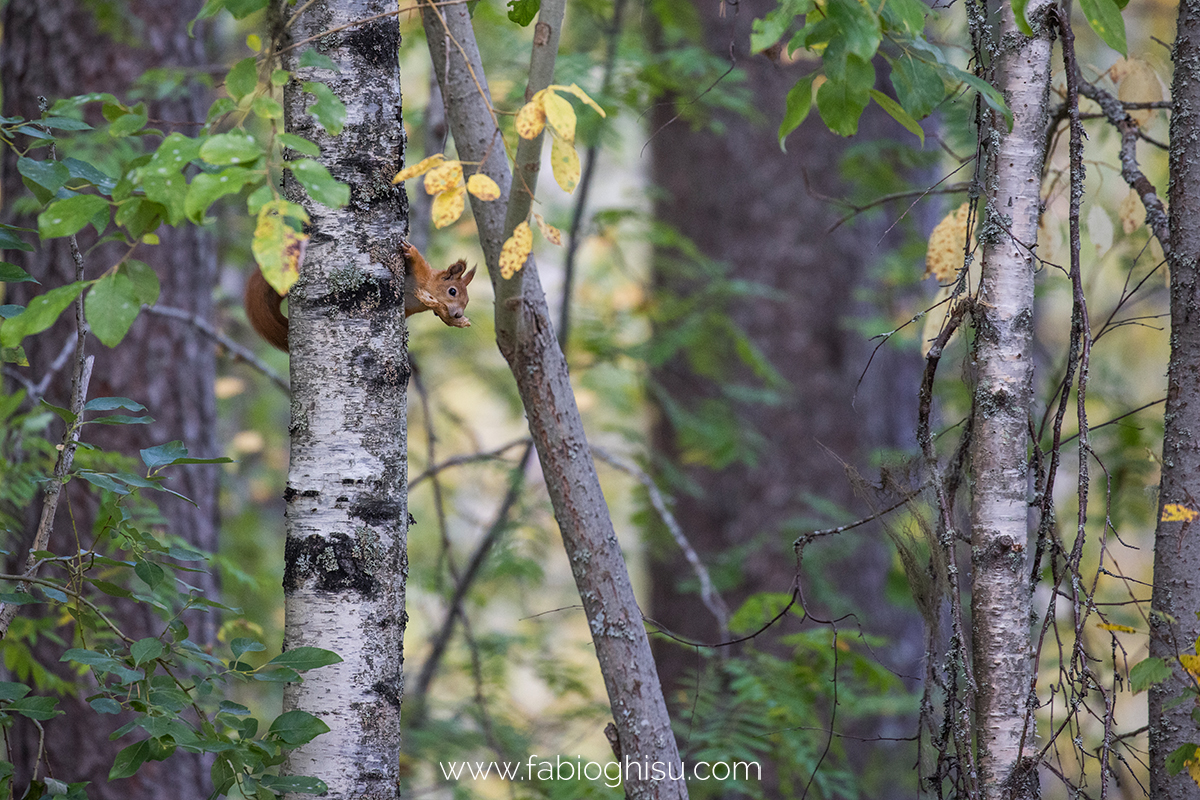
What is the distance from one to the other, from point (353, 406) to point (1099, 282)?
897cm

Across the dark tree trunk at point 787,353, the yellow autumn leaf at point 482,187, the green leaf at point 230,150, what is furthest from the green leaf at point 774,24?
the dark tree trunk at point 787,353

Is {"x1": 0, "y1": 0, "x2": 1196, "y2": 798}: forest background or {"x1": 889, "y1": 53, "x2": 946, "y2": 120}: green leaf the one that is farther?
{"x1": 0, "y1": 0, "x2": 1196, "y2": 798}: forest background

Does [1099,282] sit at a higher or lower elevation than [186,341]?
higher

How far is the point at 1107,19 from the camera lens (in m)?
1.35

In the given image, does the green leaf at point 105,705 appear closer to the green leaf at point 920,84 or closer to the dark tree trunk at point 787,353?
the green leaf at point 920,84

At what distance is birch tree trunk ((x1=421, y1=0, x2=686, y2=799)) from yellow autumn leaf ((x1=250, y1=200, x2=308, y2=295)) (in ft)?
2.30

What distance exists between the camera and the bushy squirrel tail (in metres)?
1.66

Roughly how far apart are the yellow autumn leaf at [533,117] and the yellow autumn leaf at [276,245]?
0.41m

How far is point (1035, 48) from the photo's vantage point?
156 cm

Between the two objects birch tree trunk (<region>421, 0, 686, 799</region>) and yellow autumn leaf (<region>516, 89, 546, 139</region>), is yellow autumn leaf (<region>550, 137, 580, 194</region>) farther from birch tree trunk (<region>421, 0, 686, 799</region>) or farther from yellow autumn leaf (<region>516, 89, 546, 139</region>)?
birch tree trunk (<region>421, 0, 686, 799</region>)

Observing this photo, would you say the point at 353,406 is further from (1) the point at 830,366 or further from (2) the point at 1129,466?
(1) the point at 830,366

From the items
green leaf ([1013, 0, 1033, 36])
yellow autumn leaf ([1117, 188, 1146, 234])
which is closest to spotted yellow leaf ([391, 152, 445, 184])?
green leaf ([1013, 0, 1033, 36])

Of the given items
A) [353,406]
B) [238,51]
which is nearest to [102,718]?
[353,406]

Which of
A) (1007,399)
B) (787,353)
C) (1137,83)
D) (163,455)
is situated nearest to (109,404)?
(163,455)
